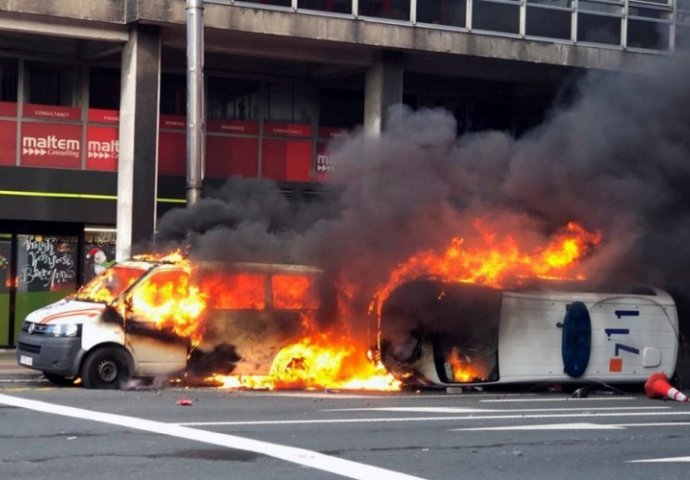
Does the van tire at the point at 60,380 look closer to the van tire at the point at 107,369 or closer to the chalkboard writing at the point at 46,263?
the van tire at the point at 107,369

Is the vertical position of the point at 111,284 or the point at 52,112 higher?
the point at 52,112

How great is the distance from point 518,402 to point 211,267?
4.19 meters

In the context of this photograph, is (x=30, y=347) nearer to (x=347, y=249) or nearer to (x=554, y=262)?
(x=347, y=249)

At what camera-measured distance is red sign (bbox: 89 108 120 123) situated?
77.6ft

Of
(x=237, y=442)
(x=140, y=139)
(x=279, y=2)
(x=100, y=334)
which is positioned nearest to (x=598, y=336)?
(x=100, y=334)

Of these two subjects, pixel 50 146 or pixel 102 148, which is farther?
pixel 102 148

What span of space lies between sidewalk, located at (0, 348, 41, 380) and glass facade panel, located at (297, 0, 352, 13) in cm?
815

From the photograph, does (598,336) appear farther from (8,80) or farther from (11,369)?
(8,80)

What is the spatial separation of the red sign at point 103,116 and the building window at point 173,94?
3.03 feet

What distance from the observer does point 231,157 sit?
2459 cm

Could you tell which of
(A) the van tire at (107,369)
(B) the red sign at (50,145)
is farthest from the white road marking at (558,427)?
(B) the red sign at (50,145)

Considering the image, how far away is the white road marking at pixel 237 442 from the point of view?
29.3ft

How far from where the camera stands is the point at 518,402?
14891 millimetres

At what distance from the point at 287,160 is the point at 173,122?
2.52 metres
